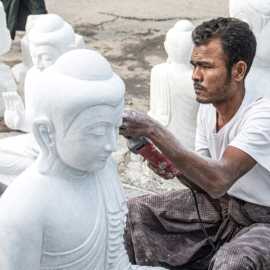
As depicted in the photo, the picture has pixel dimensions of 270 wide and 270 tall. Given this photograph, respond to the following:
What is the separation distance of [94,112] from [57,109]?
0.10 metres

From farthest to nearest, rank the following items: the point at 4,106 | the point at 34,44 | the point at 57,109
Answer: the point at 4,106, the point at 34,44, the point at 57,109

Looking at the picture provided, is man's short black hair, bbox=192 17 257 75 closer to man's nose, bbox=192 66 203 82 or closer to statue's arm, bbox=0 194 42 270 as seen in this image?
man's nose, bbox=192 66 203 82

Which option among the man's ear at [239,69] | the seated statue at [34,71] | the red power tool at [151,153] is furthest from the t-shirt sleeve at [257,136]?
the seated statue at [34,71]

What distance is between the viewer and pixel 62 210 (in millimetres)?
2154

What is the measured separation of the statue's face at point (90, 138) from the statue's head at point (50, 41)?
1.54 meters

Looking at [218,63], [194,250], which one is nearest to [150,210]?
[194,250]

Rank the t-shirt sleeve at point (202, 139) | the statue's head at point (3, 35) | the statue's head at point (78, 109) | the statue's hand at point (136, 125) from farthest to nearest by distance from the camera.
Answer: the statue's head at point (3, 35)
the t-shirt sleeve at point (202, 139)
the statue's hand at point (136, 125)
the statue's head at point (78, 109)

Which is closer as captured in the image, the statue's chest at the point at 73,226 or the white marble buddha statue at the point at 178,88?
the statue's chest at the point at 73,226

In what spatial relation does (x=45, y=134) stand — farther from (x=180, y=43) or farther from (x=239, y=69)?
(x=180, y=43)

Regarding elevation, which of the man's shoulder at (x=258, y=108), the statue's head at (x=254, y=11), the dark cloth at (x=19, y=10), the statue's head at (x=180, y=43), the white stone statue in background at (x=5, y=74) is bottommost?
the dark cloth at (x=19, y=10)

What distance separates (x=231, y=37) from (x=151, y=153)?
0.52 meters

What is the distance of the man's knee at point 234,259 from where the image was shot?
266 centimetres

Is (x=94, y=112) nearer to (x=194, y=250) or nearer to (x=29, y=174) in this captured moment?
(x=29, y=174)

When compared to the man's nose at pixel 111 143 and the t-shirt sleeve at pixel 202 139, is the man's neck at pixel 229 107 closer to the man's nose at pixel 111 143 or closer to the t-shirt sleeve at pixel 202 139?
the t-shirt sleeve at pixel 202 139
